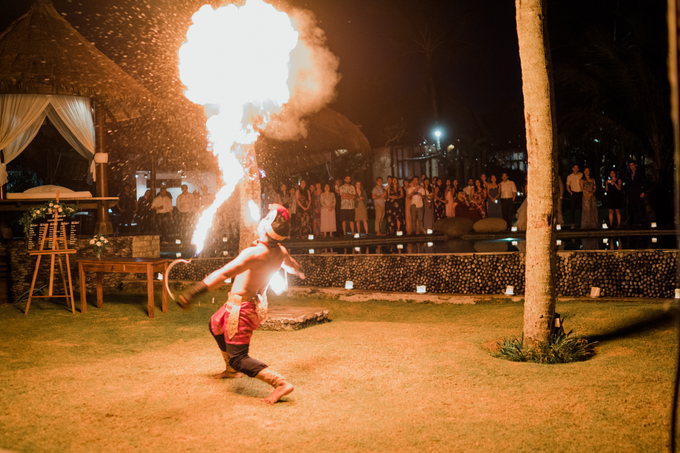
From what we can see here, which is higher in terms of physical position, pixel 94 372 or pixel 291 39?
pixel 291 39

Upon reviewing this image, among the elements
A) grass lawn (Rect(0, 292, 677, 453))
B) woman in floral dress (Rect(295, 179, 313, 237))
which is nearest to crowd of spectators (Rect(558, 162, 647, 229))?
woman in floral dress (Rect(295, 179, 313, 237))

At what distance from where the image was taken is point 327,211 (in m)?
17.4

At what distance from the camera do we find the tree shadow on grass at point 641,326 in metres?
6.72

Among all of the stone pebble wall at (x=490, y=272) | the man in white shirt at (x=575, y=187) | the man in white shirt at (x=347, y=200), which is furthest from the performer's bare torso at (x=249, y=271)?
the man in white shirt at (x=575, y=187)

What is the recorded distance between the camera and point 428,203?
18.2m

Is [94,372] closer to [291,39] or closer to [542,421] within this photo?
[542,421]

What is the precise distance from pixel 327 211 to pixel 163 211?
16.2 ft

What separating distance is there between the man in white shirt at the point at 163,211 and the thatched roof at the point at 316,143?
4543 mm

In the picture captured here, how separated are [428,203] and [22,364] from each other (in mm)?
13807

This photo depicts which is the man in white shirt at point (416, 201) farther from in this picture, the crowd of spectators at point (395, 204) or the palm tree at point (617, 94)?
the palm tree at point (617, 94)

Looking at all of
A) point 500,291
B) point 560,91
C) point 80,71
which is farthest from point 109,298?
point 560,91

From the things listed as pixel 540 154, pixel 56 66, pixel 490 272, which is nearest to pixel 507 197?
pixel 490 272

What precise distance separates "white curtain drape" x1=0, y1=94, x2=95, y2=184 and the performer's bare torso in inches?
366

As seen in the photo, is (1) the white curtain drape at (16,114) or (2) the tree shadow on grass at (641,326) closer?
(2) the tree shadow on grass at (641,326)
